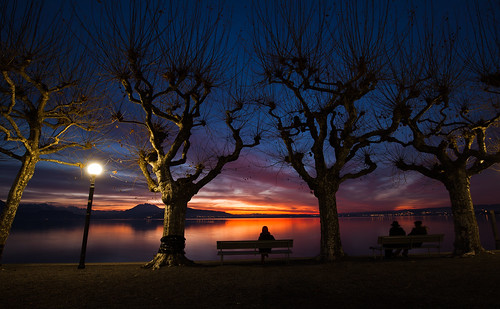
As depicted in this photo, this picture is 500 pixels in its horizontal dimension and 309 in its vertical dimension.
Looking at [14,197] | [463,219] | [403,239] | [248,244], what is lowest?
[248,244]

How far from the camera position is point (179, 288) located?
277 inches

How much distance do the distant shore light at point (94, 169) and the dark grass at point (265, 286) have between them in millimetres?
3590

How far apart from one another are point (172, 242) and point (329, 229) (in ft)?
19.9

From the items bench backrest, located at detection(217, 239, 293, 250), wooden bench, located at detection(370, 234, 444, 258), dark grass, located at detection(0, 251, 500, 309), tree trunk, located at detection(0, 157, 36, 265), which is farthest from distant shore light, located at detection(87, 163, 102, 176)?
wooden bench, located at detection(370, 234, 444, 258)

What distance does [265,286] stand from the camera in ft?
23.3

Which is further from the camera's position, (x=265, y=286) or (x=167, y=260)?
(x=167, y=260)

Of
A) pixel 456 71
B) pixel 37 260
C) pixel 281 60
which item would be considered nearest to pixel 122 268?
pixel 281 60

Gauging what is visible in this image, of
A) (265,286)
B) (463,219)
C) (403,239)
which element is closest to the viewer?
(265,286)

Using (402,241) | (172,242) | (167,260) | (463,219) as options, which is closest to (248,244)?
(172,242)

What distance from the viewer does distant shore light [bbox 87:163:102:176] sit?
1116cm

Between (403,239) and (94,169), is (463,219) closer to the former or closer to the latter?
(403,239)

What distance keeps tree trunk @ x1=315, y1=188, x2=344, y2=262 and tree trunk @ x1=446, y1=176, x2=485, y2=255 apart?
494 centimetres

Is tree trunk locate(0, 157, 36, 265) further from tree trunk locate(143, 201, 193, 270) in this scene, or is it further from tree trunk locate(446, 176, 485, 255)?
tree trunk locate(446, 176, 485, 255)

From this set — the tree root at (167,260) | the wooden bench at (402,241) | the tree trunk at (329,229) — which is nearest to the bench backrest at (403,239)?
the wooden bench at (402,241)
